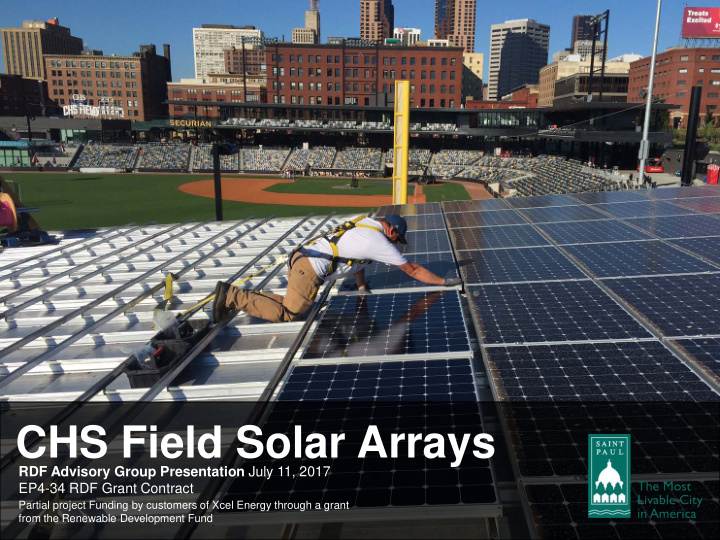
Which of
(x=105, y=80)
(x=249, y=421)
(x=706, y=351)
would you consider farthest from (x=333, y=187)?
(x=105, y=80)

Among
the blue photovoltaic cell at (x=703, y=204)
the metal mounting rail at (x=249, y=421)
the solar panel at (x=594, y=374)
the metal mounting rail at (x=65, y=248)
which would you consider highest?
the blue photovoltaic cell at (x=703, y=204)

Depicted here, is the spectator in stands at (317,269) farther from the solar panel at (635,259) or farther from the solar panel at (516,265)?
the solar panel at (635,259)

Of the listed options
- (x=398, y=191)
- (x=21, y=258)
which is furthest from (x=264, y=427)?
(x=398, y=191)

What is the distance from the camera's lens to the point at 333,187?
218 ft

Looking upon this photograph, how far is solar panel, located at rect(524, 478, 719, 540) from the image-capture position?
2.88 metres

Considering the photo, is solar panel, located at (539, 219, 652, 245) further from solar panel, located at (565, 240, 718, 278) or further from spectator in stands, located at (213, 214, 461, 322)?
spectator in stands, located at (213, 214, 461, 322)

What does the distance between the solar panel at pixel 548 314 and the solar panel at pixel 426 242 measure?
3.01 m

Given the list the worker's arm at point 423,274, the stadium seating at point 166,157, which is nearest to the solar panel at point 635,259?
the worker's arm at point 423,274

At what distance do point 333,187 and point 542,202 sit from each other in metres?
51.3

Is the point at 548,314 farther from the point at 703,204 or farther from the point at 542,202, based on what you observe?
the point at 542,202

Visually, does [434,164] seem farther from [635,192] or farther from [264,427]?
[264,427]

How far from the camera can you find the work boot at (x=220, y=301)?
7203mm

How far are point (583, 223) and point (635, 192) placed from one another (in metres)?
6.22

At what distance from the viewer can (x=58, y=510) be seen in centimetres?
383
